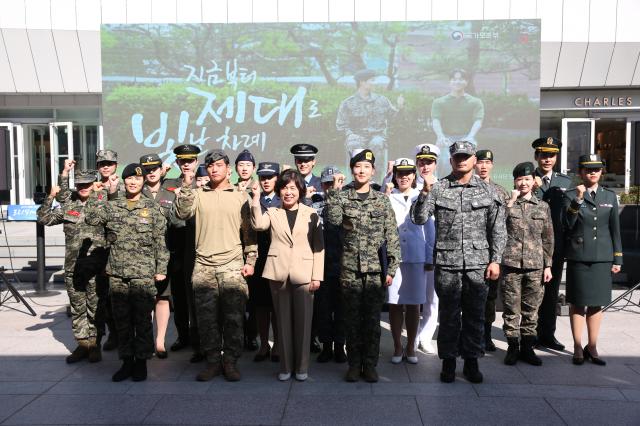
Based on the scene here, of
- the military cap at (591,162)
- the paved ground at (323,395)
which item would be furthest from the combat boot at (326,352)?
the military cap at (591,162)

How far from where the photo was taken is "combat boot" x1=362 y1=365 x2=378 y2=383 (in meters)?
4.53

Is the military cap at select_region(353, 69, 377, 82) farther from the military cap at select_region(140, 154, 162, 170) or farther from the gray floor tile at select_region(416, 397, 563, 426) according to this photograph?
the gray floor tile at select_region(416, 397, 563, 426)

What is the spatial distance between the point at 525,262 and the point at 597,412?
1.45m

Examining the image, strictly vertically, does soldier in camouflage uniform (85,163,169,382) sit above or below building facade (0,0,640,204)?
below

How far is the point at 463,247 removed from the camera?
4434 millimetres

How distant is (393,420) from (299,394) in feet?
2.78

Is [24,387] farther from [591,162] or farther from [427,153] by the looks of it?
[591,162]

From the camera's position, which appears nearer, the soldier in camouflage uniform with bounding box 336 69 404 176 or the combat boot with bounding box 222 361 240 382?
the combat boot with bounding box 222 361 240 382

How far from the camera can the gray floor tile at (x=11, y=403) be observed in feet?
12.8

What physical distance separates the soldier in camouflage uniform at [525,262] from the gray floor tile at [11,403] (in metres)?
4.07

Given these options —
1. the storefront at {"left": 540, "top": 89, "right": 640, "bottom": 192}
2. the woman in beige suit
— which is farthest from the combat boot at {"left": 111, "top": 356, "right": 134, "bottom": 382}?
the storefront at {"left": 540, "top": 89, "right": 640, "bottom": 192}

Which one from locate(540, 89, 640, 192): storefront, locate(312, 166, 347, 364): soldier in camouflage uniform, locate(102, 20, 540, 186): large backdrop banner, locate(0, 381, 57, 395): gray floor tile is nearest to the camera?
locate(0, 381, 57, 395): gray floor tile

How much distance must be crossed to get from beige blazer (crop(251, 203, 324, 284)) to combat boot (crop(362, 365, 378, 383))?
85 centimetres

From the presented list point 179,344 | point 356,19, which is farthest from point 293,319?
point 356,19
